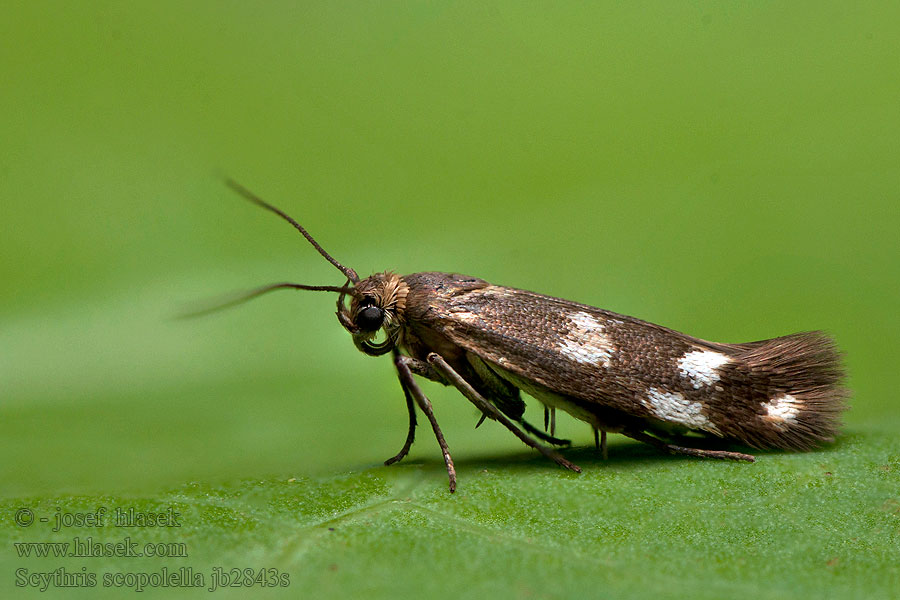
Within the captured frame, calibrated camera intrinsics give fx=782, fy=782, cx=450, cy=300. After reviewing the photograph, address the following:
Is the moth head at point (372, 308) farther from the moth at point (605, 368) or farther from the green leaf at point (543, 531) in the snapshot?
the green leaf at point (543, 531)

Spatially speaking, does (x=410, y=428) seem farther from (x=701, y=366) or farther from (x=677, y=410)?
(x=701, y=366)

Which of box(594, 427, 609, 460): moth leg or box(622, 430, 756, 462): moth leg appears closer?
box(622, 430, 756, 462): moth leg

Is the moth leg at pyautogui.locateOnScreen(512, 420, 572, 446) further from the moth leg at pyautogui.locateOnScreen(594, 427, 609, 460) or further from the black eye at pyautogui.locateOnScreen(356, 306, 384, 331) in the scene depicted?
Result: the black eye at pyautogui.locateOnScreen(356, 306, 384, 331)

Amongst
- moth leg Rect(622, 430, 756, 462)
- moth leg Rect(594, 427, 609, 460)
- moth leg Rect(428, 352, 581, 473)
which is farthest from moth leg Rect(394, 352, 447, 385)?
moth leg Rect(622, 430, 756, 462)

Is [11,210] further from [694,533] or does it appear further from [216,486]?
[694,533]

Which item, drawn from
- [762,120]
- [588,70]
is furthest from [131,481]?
[762,120]

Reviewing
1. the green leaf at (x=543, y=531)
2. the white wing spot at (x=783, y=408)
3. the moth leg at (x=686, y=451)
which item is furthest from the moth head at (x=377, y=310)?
the white wing spot at (x=783, y=408)
